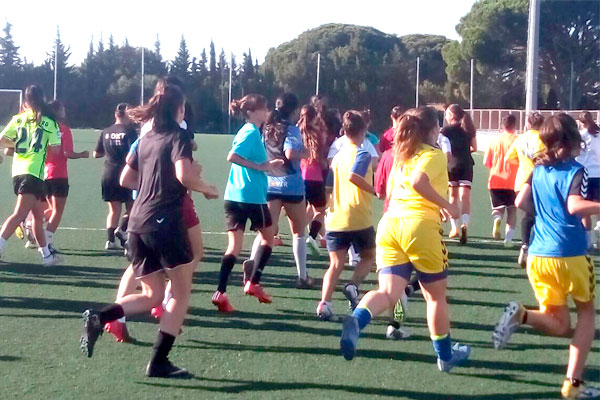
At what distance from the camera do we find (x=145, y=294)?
564 cm

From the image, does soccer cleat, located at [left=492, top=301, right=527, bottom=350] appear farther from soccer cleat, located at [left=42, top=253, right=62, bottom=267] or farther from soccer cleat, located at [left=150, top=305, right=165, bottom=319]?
soccer cleat, located at [left=42, top=253, right=62, bottom=267]

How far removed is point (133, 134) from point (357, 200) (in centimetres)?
419

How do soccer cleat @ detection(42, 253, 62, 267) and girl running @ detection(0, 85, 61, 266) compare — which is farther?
soccer cleat @ detection(42, 253, 62, 267)

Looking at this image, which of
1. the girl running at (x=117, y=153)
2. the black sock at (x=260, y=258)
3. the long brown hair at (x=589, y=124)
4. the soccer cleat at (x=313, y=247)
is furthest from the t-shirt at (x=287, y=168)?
the long brown hair at (x=589, y=124)

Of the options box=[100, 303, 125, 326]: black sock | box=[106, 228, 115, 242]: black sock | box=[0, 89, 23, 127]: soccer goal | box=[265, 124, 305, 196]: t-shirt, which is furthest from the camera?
box=[0, 89, 23, 127]: soccer goal

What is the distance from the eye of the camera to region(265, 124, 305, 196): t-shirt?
7.82 m

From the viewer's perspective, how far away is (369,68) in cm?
6631

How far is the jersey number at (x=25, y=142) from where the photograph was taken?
8.95 metres

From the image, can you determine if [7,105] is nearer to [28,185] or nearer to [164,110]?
[28,185]

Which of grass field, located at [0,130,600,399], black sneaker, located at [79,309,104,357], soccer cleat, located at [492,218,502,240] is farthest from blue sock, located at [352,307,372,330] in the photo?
soccer cleat, located at [492,218,502,240]

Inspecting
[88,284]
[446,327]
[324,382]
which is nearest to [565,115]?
[446,327]

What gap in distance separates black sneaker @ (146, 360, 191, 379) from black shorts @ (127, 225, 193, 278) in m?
0.55

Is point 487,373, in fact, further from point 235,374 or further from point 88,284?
point 88,284

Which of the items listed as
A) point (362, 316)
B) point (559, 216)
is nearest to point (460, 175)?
point (362, 316)
